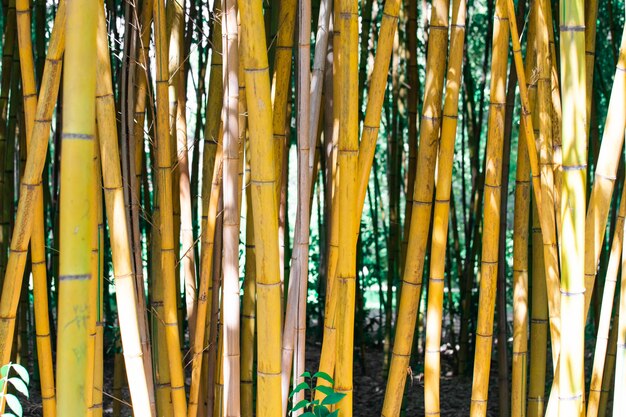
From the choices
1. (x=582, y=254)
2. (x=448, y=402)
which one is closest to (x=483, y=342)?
(x=582, y=254)

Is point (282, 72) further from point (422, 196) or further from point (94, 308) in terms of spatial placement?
point (94, 308)

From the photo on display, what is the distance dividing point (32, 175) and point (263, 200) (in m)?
0.48

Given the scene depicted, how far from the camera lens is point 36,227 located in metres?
1.39

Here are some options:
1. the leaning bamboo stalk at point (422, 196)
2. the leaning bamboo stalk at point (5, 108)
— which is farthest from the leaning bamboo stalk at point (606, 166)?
the leaning bamboo stalk at point (5, 108)

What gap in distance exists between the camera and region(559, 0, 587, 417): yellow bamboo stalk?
99 cm

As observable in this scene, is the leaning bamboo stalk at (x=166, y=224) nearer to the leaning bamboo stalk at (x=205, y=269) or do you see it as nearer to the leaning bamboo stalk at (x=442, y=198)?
the leaning bamboo stalk at (x=205, y=269)

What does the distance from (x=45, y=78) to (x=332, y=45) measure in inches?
23.1

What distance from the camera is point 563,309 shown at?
3.50ft

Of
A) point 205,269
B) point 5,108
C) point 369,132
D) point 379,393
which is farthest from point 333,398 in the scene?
point 379,393

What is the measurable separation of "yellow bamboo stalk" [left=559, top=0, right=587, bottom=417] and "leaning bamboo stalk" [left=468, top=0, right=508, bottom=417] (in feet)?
0.87

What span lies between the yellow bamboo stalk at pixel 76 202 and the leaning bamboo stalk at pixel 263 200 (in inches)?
10.7

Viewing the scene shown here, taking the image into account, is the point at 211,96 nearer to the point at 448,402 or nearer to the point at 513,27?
the point at 513,27

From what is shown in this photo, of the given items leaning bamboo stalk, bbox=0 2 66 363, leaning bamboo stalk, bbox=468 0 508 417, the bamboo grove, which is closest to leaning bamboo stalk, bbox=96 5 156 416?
the bamboo grove

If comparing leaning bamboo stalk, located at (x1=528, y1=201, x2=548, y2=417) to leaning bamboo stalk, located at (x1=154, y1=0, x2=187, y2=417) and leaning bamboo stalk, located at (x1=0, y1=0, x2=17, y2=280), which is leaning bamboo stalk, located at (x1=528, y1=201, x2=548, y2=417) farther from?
leaning bamboo stalk, located at (x1=0, y1=0, x2=17, y2=280)
